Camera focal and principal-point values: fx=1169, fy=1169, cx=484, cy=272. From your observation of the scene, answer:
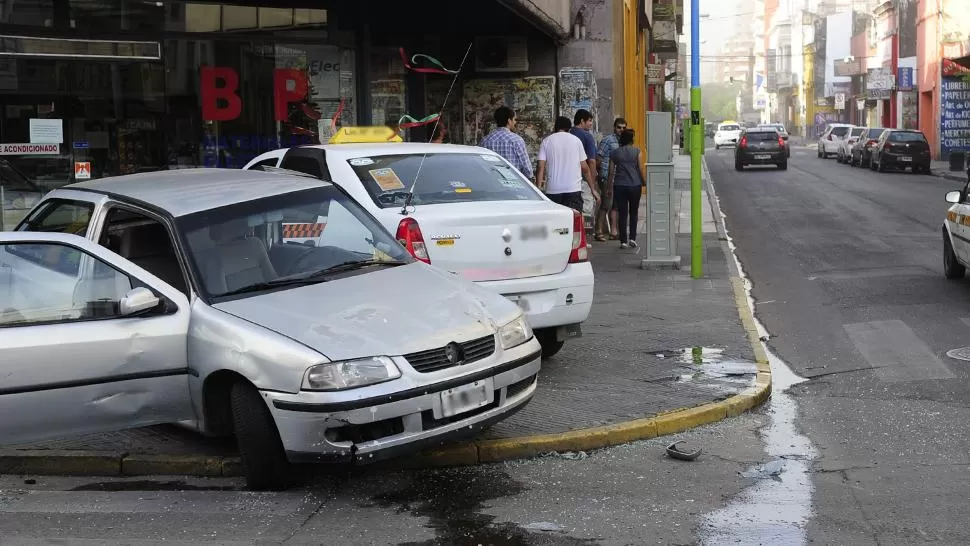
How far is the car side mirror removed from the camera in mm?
5824

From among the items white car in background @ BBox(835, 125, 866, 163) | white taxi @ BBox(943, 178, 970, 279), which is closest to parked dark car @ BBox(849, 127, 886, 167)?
white car in background @ BBox(835, 125, 866, 163)

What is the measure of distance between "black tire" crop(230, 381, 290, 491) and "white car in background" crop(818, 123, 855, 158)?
49353 mm

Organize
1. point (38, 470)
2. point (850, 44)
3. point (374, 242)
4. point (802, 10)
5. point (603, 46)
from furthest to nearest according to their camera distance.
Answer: point (802, 10) < point (850, 44) < point (603, 46) < point (374, 242) < point (38, 470)

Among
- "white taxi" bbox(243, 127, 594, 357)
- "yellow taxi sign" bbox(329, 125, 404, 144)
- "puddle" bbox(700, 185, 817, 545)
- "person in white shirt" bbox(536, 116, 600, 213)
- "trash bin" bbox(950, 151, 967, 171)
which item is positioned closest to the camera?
"puddle" bbox(700, 185, 817, 545)

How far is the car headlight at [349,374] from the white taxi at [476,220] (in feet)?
7.72

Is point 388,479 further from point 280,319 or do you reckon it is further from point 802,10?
point 802,10

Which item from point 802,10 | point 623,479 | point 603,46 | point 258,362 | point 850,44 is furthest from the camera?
point 802,10

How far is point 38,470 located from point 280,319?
1.83 meters

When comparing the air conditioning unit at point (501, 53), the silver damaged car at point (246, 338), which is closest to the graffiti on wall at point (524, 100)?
the air conditioning unit at point (501, 53)

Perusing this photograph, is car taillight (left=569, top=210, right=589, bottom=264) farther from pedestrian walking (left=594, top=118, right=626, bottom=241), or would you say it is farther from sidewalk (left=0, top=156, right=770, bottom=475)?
pedestrian walking (left=594, top=118, right=626, bottom=241)

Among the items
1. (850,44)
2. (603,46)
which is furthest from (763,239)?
(850,44)

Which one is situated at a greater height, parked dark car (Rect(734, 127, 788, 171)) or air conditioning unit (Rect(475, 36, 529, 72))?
air conditioning unit (Rect(475, 36, 529, 72))

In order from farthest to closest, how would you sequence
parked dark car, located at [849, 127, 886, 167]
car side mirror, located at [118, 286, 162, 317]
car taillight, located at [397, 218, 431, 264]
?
1. parked dark car, located at [849, 127, 886, 167]
2. car taillight, located at [397, 218, 431, 264]
3. car side mirror, located at [118, 286, 162, 317]

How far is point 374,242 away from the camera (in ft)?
22.8
